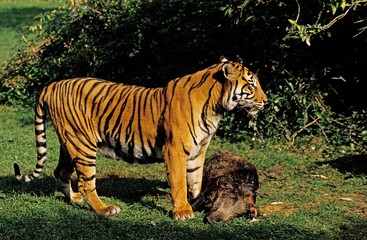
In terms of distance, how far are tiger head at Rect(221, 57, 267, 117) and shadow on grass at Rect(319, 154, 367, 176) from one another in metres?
2.49

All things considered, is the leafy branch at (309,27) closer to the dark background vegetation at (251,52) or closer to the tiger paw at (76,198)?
the dark background vegetation at (251,52)

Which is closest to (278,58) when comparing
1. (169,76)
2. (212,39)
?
(212,39)

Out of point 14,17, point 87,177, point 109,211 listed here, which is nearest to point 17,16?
point 14,17

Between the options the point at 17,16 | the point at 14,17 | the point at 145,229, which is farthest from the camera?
the point at 17,16

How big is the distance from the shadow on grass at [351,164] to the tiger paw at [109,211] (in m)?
3.27

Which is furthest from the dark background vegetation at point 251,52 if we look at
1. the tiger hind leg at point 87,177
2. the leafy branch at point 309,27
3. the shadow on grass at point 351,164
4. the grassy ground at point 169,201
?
the tiger hind leg at point 87,177

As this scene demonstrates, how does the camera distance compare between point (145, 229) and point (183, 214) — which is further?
point (183, 214)

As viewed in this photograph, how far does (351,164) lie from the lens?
28.8 feet

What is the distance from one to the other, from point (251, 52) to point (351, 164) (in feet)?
9.20

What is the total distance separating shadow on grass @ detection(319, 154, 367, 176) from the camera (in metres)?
8.51

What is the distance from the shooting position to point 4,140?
10234 millimetres

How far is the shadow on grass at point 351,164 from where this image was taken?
27.9 feet

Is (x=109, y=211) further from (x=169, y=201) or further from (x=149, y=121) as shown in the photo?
(x=149, y=121)

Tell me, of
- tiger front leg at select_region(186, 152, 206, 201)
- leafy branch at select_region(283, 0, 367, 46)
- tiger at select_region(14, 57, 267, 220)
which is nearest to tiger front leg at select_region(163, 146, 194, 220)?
tiger at select_region(14, 57, 267, 220)
